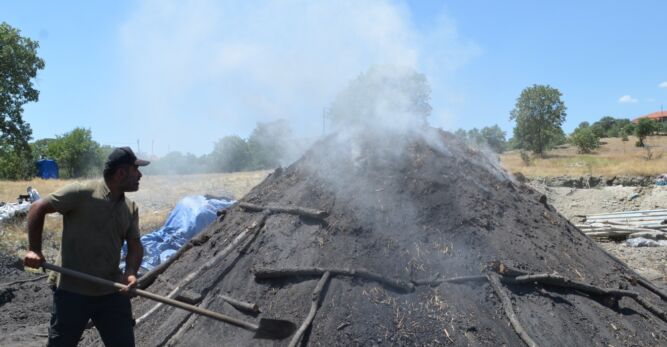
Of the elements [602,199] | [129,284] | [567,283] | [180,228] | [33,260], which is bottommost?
[602,199]

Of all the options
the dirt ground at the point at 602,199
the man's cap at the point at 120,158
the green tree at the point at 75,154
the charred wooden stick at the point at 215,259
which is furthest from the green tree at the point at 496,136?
the man's cap at the point at 120,158

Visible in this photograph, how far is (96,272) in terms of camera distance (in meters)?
3.34

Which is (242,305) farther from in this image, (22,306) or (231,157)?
(231,157)

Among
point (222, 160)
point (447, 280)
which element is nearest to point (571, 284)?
point (447, 280)

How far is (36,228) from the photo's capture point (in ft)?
10.5

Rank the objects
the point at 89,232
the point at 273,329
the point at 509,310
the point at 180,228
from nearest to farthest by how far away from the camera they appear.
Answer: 1. the point at 89,232
2. the point at 273,329
3. the point at 509,310
4. the point at 180,228

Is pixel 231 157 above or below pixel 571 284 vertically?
above

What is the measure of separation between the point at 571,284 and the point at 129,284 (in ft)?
12.1

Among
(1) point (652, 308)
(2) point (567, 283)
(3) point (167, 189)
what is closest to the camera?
(2) point (567, 283)

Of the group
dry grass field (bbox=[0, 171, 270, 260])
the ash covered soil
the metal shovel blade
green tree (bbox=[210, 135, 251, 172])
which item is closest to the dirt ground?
dry grass field (bbox=[0, 171, 270, 260])

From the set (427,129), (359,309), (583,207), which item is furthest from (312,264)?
(583,207)

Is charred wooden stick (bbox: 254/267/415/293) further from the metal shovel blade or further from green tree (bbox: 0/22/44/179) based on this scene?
green tree (bbox: 0/22/44/179)

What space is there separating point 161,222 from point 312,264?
962 centimetres

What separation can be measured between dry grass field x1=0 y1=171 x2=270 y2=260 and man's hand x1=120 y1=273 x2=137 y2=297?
7.73 meters
